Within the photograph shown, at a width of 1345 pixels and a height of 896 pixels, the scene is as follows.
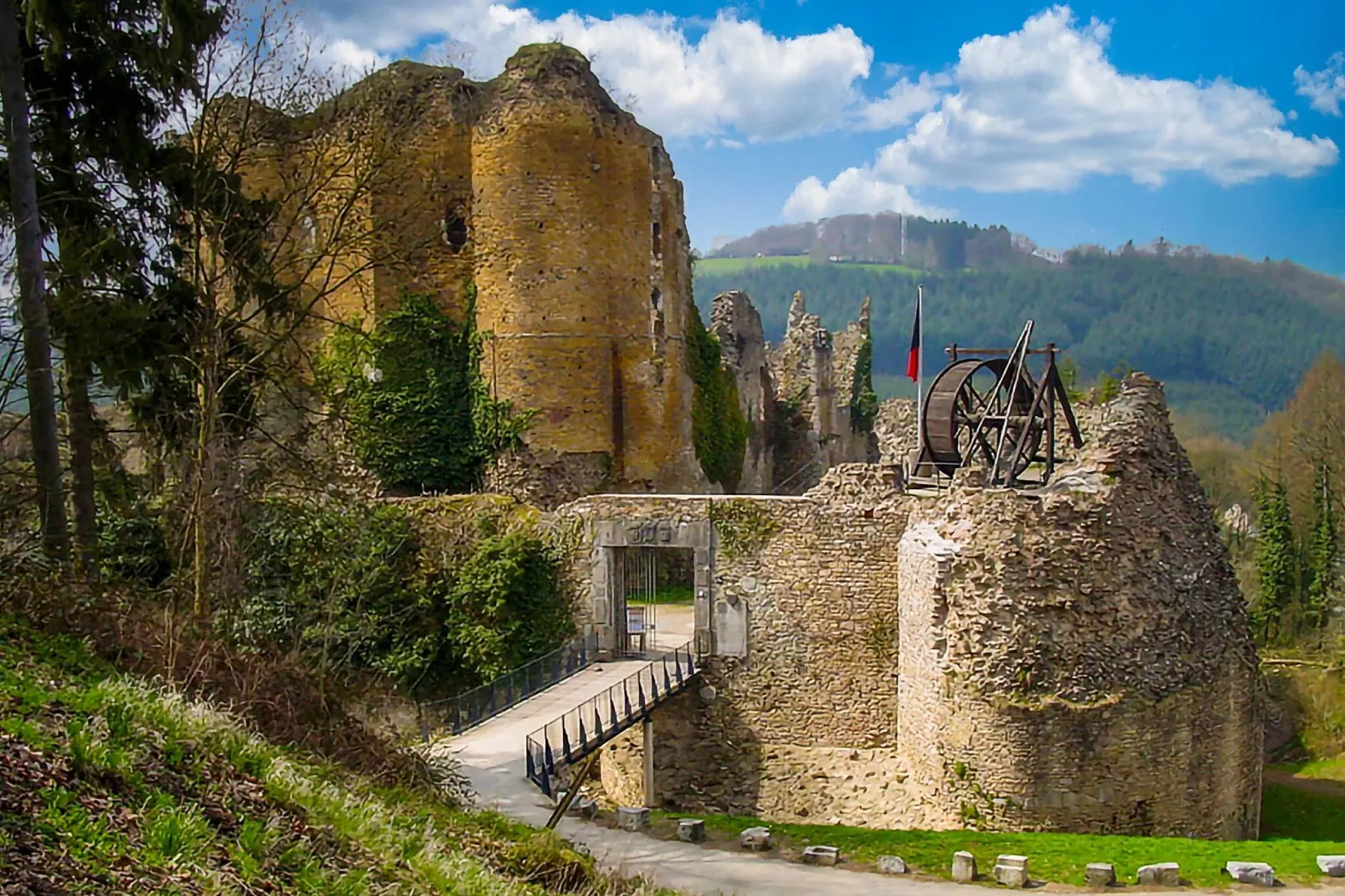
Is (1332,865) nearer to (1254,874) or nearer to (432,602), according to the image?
(1254,874)

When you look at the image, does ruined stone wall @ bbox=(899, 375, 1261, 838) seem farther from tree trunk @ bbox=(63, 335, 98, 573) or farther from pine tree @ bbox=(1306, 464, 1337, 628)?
pine tree @ bbox=(1306, 464, 1337, 628)

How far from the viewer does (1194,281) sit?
7944 centimetres

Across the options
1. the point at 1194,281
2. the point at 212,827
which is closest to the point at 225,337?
the point at 212,827

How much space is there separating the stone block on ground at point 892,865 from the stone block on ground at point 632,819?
2619mm

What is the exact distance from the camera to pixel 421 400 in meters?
23.8

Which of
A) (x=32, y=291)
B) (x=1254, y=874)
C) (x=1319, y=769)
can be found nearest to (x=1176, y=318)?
(x=1319, y=769)

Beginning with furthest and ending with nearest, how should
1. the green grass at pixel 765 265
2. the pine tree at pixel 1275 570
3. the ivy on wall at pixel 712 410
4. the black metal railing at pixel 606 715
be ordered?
the green grass at pixel 765 265, the pine tree at pixel 1275 570, the ivy on wall at pixel 712 410, the black metal railing at pixel 606 715

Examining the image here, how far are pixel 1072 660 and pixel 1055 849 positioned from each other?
9.84 ft

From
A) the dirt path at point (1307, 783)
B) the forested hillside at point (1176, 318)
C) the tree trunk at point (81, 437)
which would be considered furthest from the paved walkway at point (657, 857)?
the forested hillside at point (1176, 318)

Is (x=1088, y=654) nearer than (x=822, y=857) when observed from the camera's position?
No

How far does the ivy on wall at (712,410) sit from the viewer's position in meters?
26.1

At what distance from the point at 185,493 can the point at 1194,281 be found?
7773cm

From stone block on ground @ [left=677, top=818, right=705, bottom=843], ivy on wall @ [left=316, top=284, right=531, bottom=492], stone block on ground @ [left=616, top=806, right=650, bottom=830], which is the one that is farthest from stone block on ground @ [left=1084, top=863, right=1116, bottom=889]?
ivy on wall @ [left=316, top=284, right=531, bottom=492]

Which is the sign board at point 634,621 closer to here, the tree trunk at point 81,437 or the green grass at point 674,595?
the green grass at point 674,595
